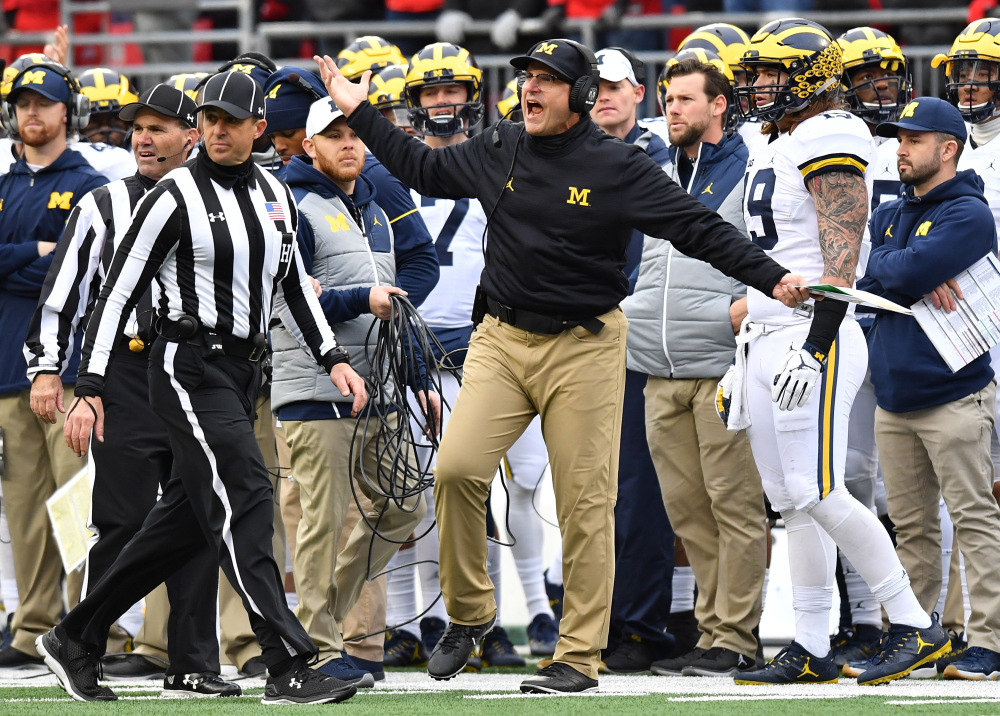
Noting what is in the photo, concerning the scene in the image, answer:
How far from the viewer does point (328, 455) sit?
617 centimetres

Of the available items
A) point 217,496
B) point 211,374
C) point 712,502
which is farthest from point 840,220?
point 217,496

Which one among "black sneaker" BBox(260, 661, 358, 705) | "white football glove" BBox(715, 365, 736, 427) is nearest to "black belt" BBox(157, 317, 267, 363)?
"black sneaker" BBox(260, 661, 358, 705)

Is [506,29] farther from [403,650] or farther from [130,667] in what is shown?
[130,667]

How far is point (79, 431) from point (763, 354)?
2.38 metres

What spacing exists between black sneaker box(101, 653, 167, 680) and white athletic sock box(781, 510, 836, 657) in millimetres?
2555

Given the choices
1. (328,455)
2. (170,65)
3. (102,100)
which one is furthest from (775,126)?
(170,65)

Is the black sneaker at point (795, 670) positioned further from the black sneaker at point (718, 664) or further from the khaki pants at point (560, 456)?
the khaki pants at point (560, 456)

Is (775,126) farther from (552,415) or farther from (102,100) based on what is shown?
(102,100)

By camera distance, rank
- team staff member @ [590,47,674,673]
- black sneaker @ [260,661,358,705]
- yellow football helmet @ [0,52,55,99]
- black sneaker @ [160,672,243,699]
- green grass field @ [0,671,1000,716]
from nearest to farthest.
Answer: green grass field @ [0,671,1000,716], black sneaker @ [260,661,358,705], black sneaker @ [160,672,243,699], team staff member @ [590,47,674,673], yellow football helmet @ [0,52,55,99]

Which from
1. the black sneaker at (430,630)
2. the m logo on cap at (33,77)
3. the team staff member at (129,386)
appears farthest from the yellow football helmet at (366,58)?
the black sneaker at (430,630)

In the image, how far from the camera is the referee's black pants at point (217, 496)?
5359mm

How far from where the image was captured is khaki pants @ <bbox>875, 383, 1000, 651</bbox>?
6.15 meters

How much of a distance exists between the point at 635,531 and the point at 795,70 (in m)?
2.12

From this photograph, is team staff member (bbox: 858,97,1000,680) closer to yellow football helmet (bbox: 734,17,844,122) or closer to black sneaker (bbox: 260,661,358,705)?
yellow football helmet (bbox: 734,17,844,122)
